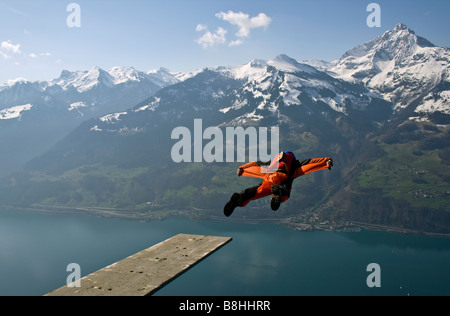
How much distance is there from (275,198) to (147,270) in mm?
7379

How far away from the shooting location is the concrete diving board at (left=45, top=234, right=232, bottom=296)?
13.6 m

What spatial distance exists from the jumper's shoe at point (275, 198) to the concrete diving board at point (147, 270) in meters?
4.26

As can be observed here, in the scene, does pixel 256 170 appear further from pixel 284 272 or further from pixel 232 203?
pixel 284 272

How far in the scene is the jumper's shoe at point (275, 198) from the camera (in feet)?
53.1

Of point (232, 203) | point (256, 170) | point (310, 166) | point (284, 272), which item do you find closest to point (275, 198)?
point (232, 203)

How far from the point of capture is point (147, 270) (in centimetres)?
1561

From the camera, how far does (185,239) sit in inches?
786

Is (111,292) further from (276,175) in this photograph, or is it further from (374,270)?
(374,270)

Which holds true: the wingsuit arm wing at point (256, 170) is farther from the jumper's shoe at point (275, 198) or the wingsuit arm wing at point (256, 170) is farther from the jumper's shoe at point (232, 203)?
the jumper's shoe at point (275, 198)

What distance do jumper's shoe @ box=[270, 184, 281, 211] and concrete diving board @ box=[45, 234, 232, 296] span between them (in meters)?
4.26

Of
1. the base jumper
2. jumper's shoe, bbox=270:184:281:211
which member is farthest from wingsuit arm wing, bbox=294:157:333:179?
jumper's shoe, bbox=270:184:281:211

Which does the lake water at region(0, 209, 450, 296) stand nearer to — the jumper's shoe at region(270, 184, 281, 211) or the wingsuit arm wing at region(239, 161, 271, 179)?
the wingsuit arm wing at region(239, 161, 271, 179)
